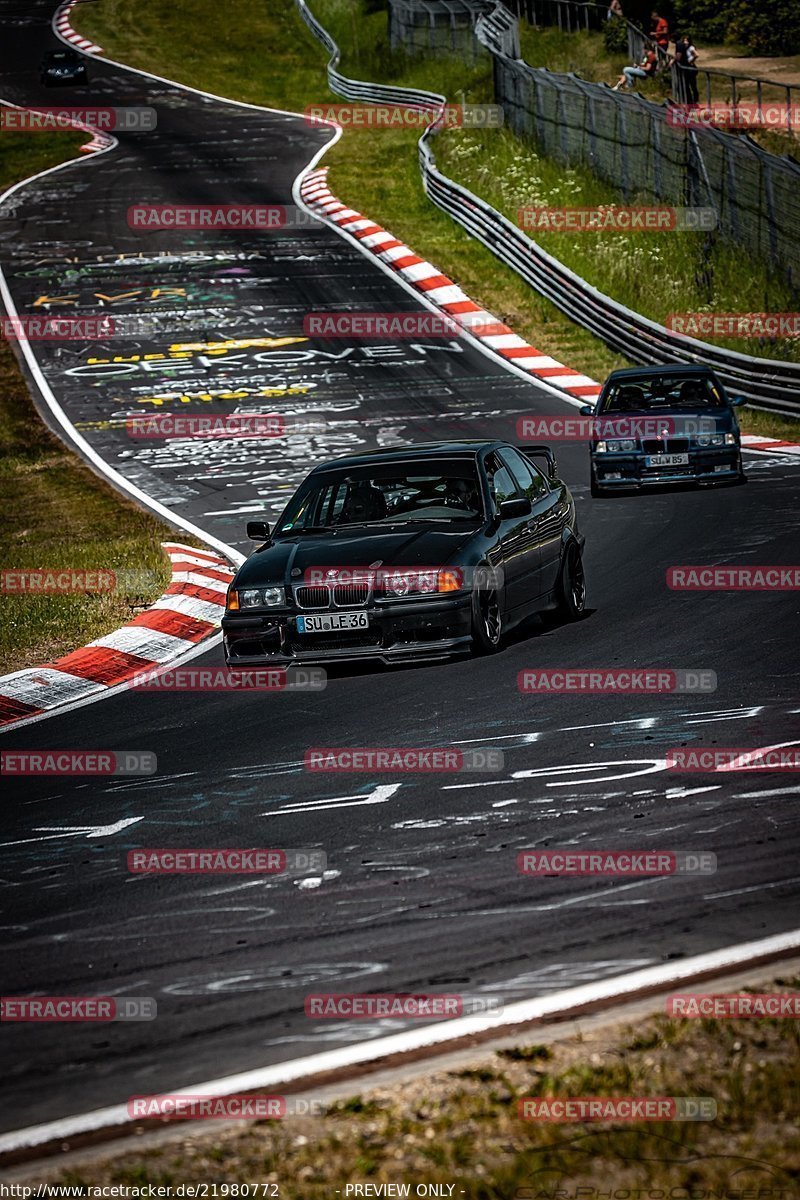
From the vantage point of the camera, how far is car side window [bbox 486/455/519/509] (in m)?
11.5

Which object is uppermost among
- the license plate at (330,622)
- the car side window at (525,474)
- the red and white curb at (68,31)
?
the red and white curb at (68,31)

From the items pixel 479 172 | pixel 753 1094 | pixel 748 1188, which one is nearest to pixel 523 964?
pixel 753 1094

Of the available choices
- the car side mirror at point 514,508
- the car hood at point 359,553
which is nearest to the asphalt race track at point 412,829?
the car hood at point 359,553

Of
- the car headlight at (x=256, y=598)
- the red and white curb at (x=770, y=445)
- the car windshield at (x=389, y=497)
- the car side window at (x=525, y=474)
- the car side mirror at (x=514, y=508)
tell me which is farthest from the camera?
the red and white curb at (x=770, y=445)

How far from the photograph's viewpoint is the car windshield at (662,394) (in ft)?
62.0

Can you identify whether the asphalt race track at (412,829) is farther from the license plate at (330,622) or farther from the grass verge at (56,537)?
the grass verge at (56,537)

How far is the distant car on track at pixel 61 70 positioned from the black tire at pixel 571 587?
156 ft

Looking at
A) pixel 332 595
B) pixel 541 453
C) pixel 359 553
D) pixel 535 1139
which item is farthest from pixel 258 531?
pixel 535 1139

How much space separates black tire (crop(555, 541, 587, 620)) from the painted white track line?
6.65 meters

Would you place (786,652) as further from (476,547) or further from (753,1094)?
(753,1094)

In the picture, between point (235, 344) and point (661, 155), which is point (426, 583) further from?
point (661, 155)

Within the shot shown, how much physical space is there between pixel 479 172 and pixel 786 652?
2786 centimetres

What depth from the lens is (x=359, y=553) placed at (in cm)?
1065

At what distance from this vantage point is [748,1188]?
3859 mm
